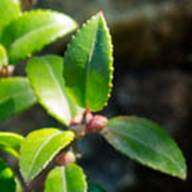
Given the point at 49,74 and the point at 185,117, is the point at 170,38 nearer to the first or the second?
the point at 185,117

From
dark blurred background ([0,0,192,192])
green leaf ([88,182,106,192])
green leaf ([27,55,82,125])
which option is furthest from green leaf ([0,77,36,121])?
dark blurred background ([0,0,192,192])

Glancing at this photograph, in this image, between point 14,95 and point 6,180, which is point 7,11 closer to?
point 14,95

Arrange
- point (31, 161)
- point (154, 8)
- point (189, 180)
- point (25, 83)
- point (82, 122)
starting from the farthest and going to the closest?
point (154, 8), point (189, 180), point (25, 83), point (82, 122), point (31, 161)

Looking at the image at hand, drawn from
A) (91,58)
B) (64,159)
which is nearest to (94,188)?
(64,159)

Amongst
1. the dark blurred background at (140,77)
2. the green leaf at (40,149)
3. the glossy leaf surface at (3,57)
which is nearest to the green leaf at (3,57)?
the glossy leaf surface at (3,57)

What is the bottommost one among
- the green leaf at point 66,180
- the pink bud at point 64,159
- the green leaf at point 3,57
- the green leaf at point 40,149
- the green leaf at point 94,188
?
the green leaf at point 94,188

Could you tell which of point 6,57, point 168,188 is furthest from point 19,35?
point 168,188

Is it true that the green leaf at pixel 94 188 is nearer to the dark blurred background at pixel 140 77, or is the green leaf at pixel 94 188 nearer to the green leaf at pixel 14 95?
the green leaf at pixel 14 95

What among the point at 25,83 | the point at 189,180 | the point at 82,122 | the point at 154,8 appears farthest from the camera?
the point at 154,8
